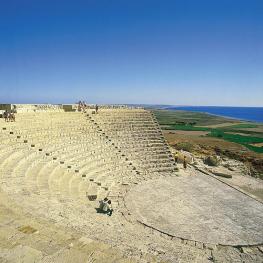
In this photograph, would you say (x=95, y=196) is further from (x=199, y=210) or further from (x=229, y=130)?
(x=229, y=130)

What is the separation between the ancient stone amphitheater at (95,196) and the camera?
7.91 m

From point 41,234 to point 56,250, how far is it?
0.93m

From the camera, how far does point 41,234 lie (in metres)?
7.96

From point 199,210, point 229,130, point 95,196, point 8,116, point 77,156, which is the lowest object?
point 229,130

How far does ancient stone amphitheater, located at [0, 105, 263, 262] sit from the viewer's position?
7.91m

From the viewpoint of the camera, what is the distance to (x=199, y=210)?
1503 cm

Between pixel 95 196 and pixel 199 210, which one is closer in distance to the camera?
pixel 95 196

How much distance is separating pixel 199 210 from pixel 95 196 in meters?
4.96

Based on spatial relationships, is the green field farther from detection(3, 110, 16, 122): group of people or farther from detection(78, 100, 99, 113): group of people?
detection(3, 110, 16, 122): group of people

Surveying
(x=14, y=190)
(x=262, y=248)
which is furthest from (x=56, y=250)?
(x=262, y=248)

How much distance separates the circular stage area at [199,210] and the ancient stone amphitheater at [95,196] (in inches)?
2.6

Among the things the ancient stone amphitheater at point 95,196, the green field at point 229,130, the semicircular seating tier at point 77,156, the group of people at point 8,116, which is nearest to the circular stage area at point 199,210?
the ancient stone amphitheater at point 95,196

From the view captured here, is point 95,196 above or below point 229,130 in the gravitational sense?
above

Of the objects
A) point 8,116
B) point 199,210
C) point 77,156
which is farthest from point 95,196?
point 8,116
